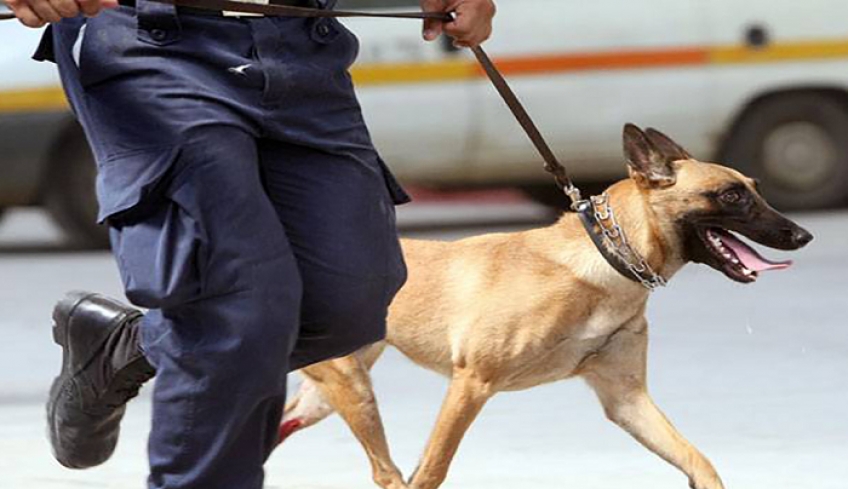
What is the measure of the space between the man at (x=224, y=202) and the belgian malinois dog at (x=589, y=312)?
1.54 meters

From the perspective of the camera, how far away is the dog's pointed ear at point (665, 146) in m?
5.41

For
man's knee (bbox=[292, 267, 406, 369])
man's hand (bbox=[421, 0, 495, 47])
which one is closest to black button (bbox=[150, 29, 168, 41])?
man's knee (bbox=[292, 267, 406, 369])

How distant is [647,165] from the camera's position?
544 centimetres

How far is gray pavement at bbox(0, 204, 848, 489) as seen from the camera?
19.2 ft

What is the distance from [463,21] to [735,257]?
138 cm

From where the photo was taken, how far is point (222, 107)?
361cm

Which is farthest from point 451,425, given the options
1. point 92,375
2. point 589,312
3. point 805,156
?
point 805,156

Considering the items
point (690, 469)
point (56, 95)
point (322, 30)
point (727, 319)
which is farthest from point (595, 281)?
point (56, 95)

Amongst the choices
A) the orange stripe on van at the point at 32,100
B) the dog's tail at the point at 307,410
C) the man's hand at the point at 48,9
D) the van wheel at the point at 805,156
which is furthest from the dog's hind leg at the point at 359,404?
the van wheel at the point at 805,156

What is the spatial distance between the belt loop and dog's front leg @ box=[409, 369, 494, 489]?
192 centimetres

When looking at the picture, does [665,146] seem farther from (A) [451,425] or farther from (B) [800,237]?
(A) [451,425]

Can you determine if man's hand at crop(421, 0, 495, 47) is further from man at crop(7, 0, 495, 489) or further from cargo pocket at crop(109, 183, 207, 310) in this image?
cargo pocket at crop(109, 183, 207, 310)

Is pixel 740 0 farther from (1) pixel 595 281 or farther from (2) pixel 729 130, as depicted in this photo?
(1) pixel 595 281

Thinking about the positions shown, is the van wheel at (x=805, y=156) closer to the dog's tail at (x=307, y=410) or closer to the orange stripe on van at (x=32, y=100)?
the orange stripe on van at (x=32, y=100)
